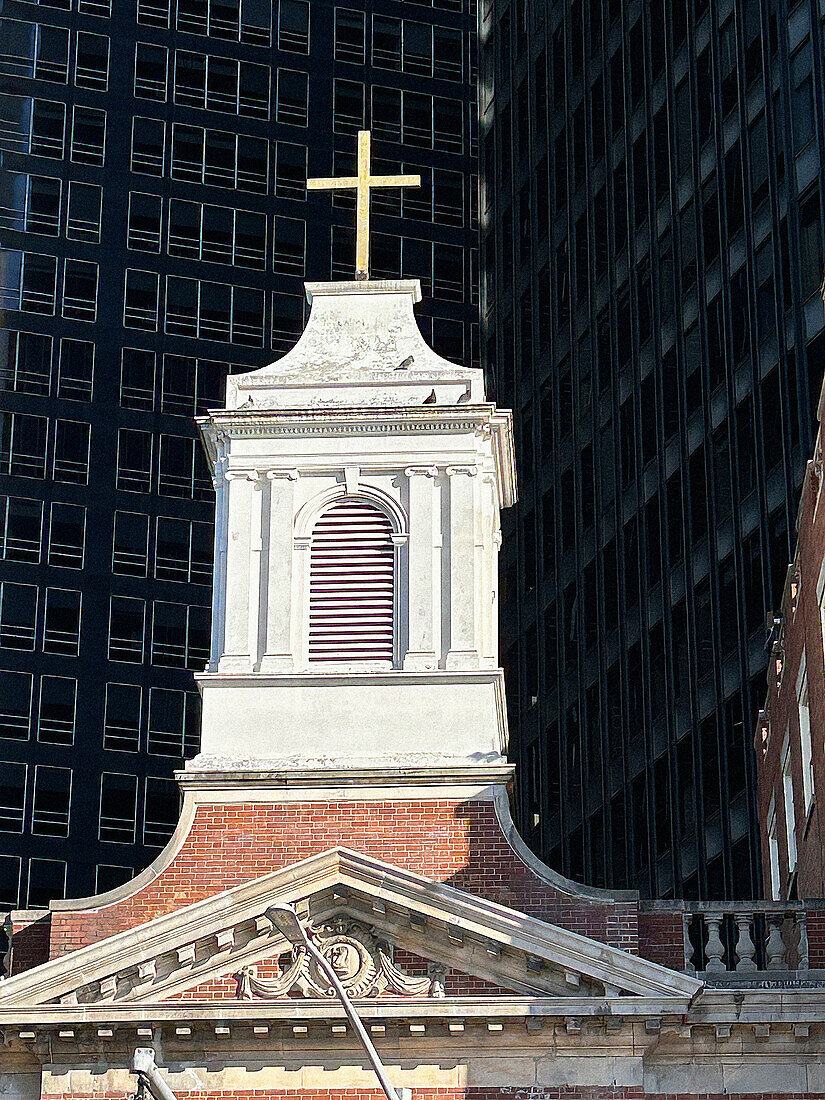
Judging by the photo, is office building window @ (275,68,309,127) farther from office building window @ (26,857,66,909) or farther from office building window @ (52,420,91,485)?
office building window @ (26,857,66,909)

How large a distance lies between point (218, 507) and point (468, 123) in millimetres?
67471

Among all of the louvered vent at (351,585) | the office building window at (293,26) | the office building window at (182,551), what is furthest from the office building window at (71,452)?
the louvered vent at (351,585)

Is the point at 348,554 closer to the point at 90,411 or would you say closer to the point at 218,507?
the point at 218,507

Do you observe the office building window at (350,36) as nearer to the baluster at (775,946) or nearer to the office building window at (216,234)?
the office building window at (216,234)

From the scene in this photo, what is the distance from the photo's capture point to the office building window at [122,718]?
88.9 meters

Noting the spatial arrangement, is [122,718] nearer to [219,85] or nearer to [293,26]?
[219,85]

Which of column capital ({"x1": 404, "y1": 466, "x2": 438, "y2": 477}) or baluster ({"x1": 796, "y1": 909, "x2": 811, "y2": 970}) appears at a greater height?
column capital ({"x1": 404, "y1": 466, "x2": 438, "y2": 477})

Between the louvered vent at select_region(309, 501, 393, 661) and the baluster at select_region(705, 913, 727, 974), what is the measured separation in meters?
6.52

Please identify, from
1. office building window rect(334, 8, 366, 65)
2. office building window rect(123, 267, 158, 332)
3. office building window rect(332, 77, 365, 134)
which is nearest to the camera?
office building window rect(123, 267, 158, 332)

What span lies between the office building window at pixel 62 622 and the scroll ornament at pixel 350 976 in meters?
57.2

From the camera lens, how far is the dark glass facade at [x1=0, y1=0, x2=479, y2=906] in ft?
290

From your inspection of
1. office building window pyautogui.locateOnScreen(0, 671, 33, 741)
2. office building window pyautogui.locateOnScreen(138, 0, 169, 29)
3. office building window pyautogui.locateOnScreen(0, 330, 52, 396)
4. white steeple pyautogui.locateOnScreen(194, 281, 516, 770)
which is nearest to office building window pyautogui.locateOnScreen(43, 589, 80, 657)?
office building window pyautogui.locateOnScreen(0, 671, 33, 741)

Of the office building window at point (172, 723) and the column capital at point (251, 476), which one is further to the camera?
the office building window at point (172, 723)

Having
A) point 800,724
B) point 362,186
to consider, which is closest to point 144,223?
point 362,186
